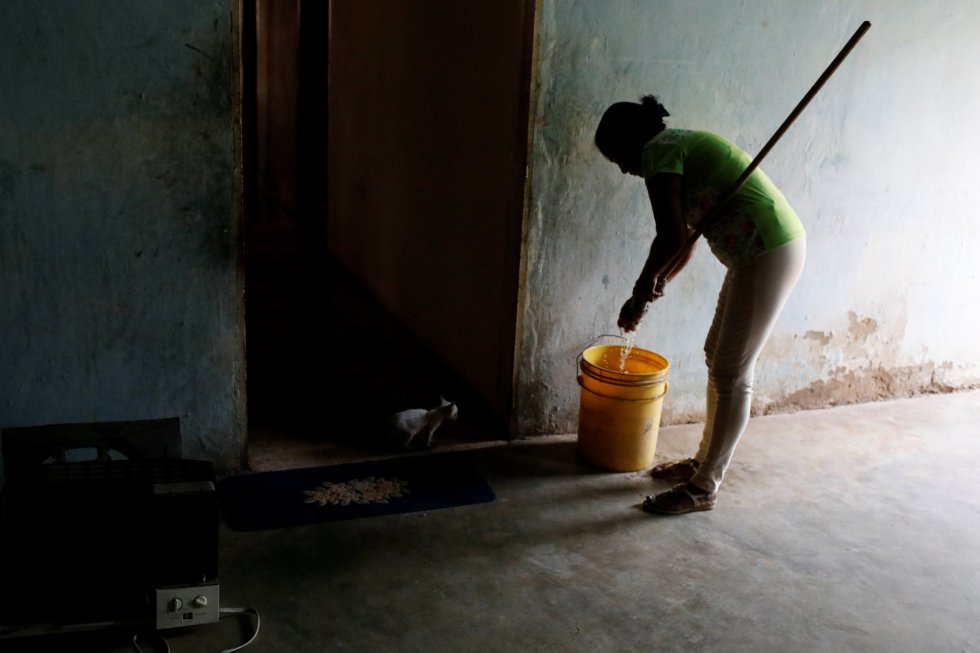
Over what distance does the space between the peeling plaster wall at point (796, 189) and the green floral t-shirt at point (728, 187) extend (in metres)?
0.67

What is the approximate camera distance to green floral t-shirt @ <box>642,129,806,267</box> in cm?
297

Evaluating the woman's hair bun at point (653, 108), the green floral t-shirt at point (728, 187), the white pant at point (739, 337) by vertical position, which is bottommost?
the white pant at point (739, 337)

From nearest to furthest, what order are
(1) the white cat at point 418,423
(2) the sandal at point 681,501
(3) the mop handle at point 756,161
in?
(3) the mop handle at point 756,161 → (2) the sandal at point 681,501 → (1) the white cat at point 418,423

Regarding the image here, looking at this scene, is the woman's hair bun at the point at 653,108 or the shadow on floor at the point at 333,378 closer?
the woman's hair bun at the point at 653,108

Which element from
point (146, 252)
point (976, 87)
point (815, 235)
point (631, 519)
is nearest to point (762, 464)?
point (631, 519)

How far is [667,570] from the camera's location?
9.46ft

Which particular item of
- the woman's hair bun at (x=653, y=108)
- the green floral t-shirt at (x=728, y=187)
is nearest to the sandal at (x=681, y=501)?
the green floral t-shirt at (x=728, y=187)

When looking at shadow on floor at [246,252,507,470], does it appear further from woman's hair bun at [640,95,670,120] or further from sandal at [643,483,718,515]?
woman's hair bun at [640,95,670,120]

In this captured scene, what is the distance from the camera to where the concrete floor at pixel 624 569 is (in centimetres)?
251

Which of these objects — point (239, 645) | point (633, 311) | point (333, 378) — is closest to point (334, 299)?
point (333, 378)

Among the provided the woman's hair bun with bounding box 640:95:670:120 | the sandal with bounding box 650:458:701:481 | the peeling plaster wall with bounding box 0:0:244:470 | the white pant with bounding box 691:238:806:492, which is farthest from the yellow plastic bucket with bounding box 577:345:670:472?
the peeling plaster wall with bounding box 0:0:244:470

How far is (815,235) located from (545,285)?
145 cm

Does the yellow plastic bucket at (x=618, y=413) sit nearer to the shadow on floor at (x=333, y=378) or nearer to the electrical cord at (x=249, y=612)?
the shadow on floor at (x=333, y=378)

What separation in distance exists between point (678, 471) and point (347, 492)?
1.36 meters
